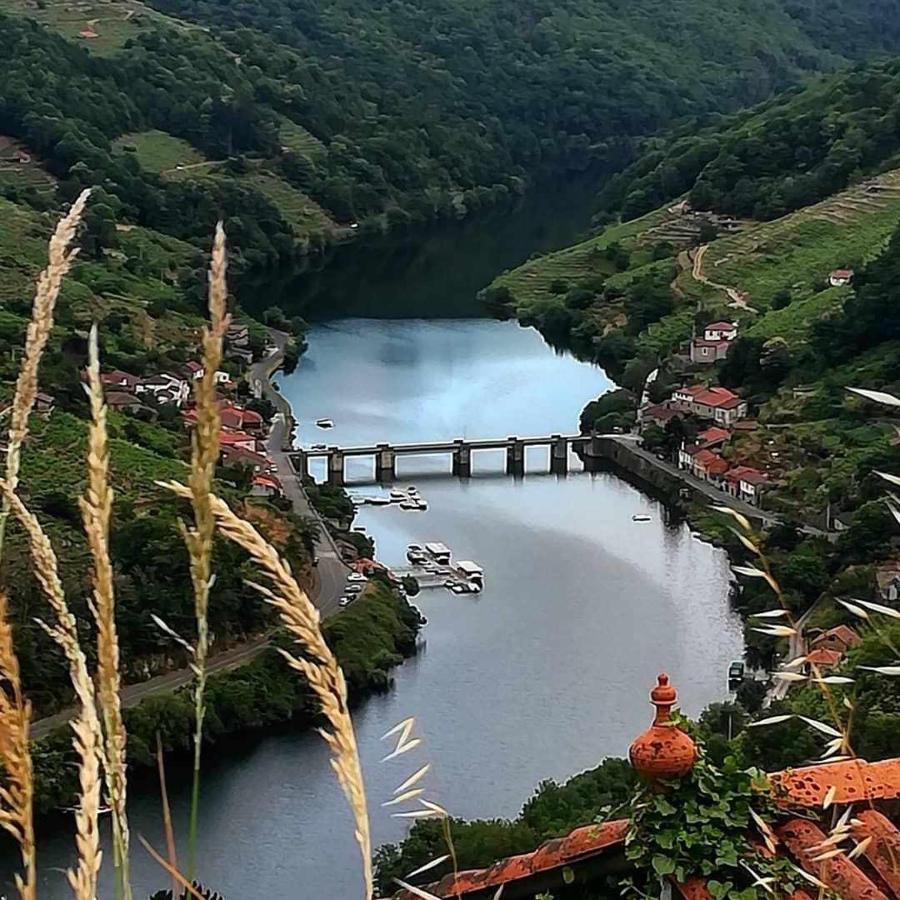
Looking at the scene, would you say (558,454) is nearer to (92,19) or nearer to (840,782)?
(840,782)

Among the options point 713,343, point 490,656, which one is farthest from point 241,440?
point 713,343

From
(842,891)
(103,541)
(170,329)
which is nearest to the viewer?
(103,541)

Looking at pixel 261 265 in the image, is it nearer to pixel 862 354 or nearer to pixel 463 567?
pixel 862 354

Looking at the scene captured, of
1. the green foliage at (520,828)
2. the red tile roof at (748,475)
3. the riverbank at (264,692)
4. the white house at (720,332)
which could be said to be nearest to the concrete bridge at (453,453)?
the red tile roof at (748,475)

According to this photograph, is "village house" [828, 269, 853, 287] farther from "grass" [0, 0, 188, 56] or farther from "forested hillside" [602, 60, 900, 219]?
"grass" [0, 0, 188, 56]

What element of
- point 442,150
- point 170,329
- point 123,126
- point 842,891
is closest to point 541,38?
point 442,150

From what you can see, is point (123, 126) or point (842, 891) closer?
point (842, 891)

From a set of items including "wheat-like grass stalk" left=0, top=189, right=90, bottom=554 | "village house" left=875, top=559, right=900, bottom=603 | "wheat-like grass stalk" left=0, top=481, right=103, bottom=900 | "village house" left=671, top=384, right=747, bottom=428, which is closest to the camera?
"wheat-like grass stalk" left=0, top=481, right=103, bottom=900

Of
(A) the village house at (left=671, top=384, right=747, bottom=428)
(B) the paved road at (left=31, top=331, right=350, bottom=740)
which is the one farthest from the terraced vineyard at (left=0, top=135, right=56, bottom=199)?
(A) the village house at (left=671, top=384, right=747, bottom=428)
